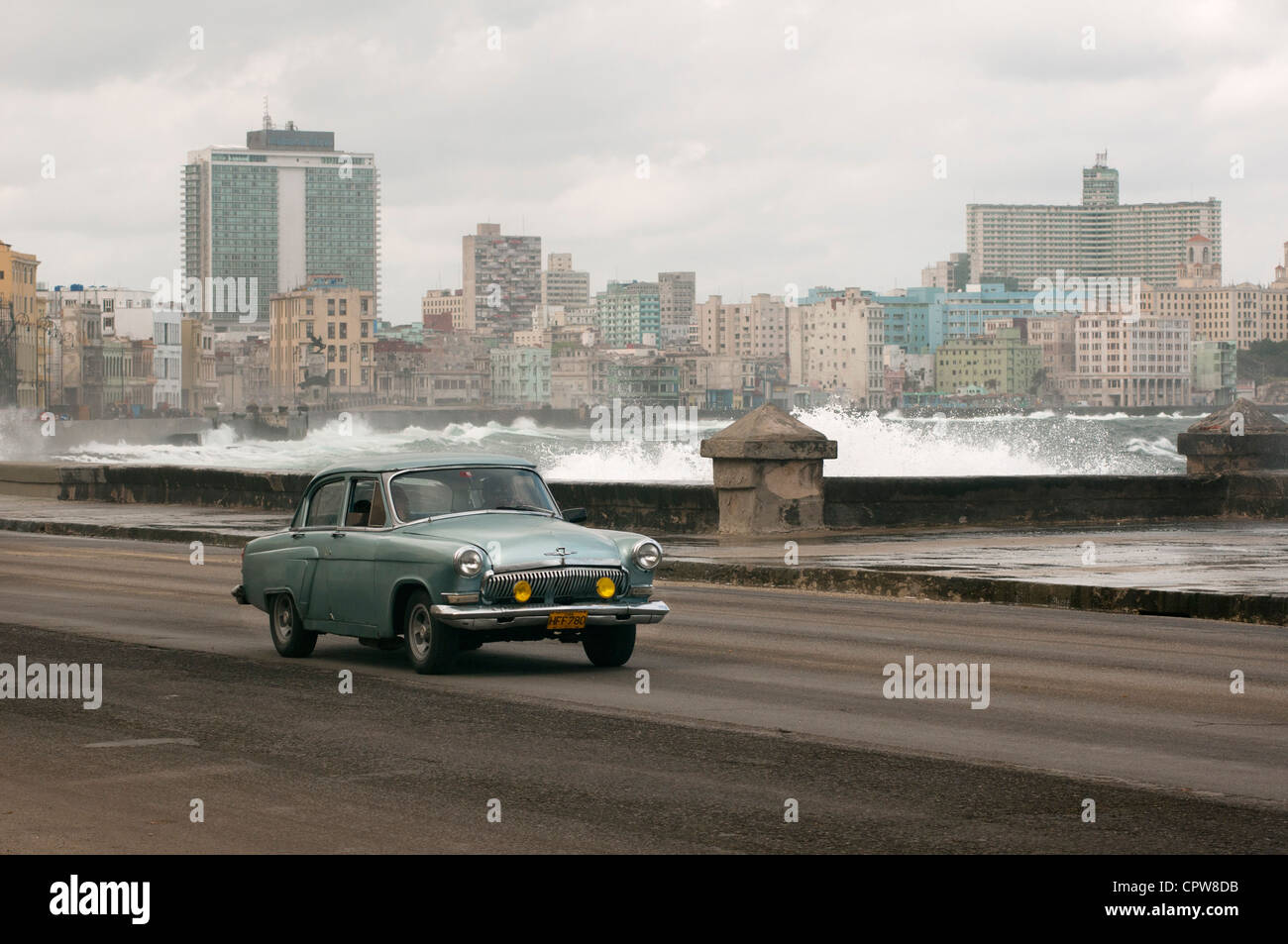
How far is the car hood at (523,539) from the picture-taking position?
11.9 m

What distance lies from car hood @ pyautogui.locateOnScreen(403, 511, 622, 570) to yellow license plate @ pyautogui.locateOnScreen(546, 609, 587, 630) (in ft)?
1.13

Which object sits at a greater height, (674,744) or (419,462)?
(419,462)

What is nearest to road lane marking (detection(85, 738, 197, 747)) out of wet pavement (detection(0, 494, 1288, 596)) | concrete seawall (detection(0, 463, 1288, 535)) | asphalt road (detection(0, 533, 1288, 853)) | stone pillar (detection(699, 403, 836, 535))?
asphalt road (detection(0, 533, 1288, 853))

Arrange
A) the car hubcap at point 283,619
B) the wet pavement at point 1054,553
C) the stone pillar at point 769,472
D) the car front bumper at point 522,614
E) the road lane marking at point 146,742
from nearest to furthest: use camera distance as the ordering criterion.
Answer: the road lane marking at point 146,742, the car front bumper at point 522,614, the car hubcap at point 283,619, the wet pavement at point 1054,553, the stone pillar at point 769,472

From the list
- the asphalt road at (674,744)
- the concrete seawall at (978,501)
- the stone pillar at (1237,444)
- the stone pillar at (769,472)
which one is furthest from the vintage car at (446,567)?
the stone pillar at (1237,444)

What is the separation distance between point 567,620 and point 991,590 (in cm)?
668

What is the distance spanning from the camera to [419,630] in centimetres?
1226

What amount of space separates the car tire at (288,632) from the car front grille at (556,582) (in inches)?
87.7

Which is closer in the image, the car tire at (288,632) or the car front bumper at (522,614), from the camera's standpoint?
the car front bumper at (522,614)

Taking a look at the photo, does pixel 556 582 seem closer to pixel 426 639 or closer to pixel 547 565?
pixel 547 565

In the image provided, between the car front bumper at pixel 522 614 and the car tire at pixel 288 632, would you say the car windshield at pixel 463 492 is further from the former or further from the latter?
the car tire at pixel 288 632

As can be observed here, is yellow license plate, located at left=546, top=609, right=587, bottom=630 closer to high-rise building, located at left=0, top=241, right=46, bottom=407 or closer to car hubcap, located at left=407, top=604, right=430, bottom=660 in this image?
car hubcap, located at left=407, top=604, right=430, bottom=660

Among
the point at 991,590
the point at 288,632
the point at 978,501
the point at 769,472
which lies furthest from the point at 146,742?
the point at 978,501
